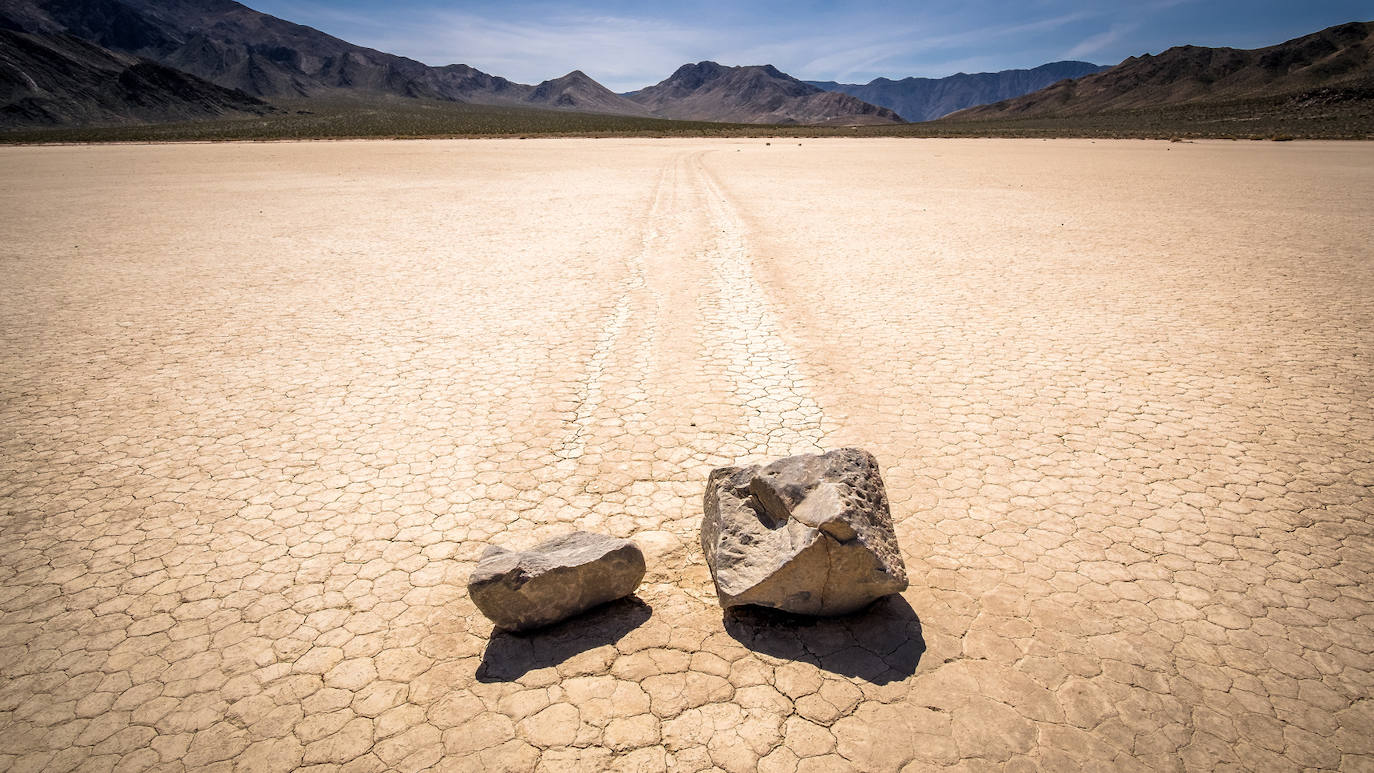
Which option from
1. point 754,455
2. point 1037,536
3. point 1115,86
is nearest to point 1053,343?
point 1037,536

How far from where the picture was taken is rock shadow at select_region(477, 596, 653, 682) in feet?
7.99

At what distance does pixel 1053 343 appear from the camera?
18.9 feet

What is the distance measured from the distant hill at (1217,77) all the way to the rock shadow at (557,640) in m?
92.6

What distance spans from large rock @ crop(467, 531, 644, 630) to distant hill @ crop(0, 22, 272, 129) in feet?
369

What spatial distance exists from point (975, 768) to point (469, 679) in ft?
6.09

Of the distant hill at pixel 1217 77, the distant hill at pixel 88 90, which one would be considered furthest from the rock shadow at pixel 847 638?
the distant hill at pixel 88 90

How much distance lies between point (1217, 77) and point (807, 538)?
6514 inches

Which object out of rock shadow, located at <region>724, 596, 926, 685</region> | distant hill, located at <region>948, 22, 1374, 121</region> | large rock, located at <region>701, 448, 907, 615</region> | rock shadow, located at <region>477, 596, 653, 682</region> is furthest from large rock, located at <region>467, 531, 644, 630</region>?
distant hill, located at <region>948, 22, 1374, 121</region>

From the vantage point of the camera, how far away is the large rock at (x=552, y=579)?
2.45 m

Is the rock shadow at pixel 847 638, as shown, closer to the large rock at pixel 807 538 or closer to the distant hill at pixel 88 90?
the large rock at pixel 807 538

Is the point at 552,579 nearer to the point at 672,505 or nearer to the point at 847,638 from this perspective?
the point at 672,505

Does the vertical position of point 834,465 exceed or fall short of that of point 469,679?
it exceeds it

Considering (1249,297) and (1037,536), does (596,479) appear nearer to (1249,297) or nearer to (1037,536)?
(1037,536)

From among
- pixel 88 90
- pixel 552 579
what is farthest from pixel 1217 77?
pixel 88 90
